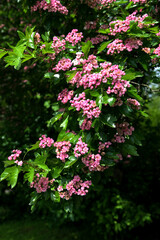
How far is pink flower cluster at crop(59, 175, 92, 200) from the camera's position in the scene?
207 centimetres

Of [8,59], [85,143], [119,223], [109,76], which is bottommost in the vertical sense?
[119,223]

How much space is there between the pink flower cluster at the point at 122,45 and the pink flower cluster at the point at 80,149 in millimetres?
865

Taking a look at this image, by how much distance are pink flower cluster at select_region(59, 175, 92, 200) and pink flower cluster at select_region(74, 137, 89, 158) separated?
0.26 metres

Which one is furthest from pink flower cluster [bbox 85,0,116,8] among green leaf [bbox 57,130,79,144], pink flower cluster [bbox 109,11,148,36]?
green leaf [bbox 57,130,79,144]

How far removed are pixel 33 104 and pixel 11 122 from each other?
0.49 m

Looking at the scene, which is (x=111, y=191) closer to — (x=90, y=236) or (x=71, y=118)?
(x=90, y=236)

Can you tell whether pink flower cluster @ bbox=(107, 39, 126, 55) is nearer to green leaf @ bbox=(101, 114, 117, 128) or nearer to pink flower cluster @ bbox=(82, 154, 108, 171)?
green leaf @ bbox=(101, 114, 117, 128)

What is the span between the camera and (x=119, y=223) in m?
4.92

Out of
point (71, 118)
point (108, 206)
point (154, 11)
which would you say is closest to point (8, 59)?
point (71, 118)

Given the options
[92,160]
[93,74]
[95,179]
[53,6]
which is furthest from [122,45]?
[95,179]

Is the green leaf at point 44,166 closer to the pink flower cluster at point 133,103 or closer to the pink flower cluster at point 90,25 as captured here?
the pink flower cluster at point 133,103

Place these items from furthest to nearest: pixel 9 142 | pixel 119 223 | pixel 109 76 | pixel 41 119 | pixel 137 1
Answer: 1. pixel 119 223
2. pixel 41 119
3. pixel 9 142
4. pixel 137 1
5. pixel 109 76

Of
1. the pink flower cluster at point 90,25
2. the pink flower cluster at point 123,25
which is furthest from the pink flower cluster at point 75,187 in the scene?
the pink flower cluster at point 90,25

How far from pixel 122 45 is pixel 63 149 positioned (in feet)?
3.44
